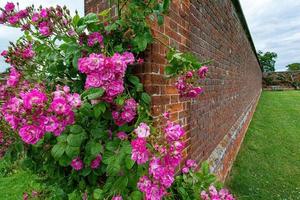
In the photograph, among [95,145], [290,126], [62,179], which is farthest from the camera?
[290,126]

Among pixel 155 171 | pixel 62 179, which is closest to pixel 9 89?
pixel 62 179

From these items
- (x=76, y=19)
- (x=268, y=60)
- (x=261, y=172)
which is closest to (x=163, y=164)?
(x=76, y=19)

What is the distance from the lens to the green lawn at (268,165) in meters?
4.37

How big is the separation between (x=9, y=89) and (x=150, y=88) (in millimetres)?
847

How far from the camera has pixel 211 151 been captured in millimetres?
3674

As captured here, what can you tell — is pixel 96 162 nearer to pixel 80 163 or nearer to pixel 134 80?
pixel 80 163

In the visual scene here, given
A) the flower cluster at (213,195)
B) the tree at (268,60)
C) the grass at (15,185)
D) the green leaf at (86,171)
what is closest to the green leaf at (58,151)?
the green leaf at (86,171)

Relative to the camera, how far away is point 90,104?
4.77 ft

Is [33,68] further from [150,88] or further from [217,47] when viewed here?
[217,47]

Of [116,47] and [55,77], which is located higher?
[116,47]

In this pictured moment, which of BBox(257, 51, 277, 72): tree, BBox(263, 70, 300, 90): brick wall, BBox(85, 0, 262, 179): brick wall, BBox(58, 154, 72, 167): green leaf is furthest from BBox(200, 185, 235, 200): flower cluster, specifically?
BBox(257, 51, 277, 72): tree

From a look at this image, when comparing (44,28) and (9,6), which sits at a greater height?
(9,6)

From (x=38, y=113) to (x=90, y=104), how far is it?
31 cm

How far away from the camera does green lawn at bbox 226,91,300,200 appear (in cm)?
437
